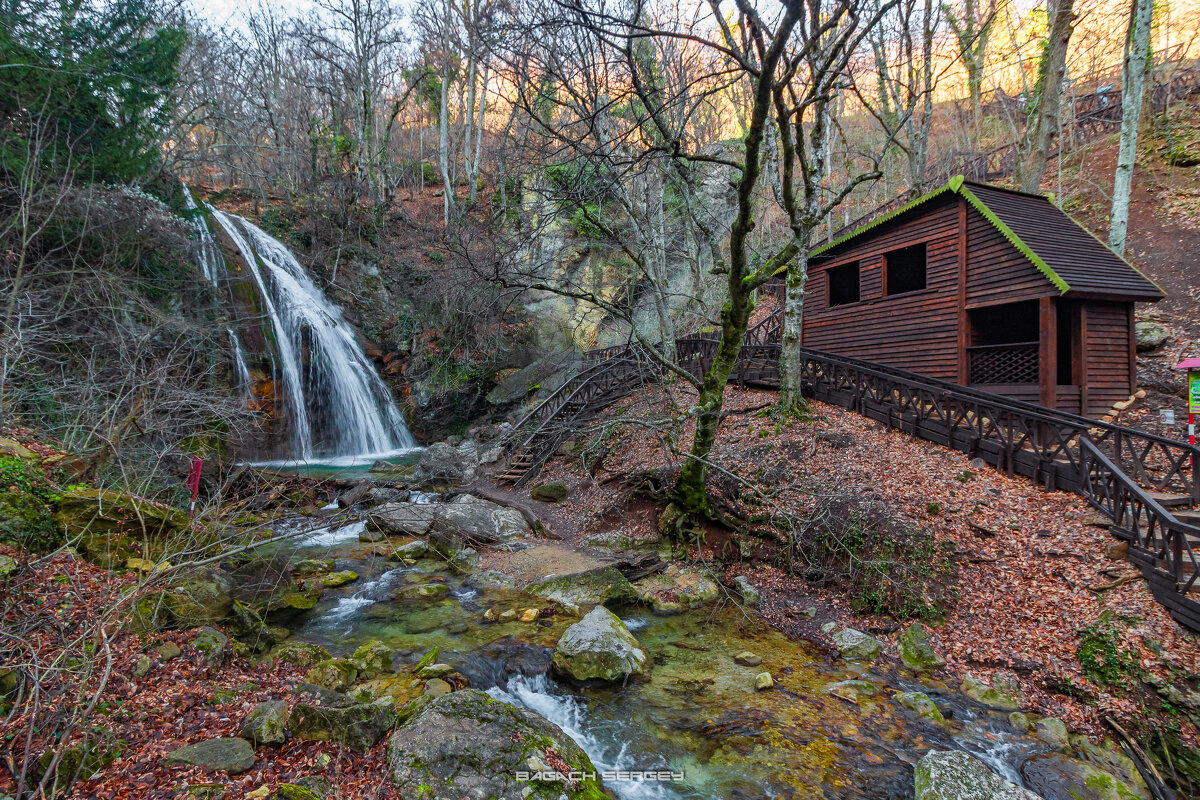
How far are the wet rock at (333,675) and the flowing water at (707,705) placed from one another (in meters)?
0.96

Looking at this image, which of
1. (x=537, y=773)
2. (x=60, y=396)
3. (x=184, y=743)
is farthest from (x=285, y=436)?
(x=537, y=773)

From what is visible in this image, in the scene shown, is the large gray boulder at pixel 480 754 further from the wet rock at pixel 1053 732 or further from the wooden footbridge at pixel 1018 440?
the wet rock at pixel 1053 732

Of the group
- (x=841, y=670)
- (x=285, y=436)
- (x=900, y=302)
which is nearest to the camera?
(x=841, y=670)

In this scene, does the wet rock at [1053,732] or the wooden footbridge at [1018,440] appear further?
the wooden footbridge at [1018,440]

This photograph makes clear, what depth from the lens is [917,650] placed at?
21.3 feet

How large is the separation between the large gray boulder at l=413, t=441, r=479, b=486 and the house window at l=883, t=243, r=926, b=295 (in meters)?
13.8

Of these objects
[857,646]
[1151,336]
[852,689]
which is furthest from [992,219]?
[852,689]

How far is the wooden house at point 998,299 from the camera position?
1120cm

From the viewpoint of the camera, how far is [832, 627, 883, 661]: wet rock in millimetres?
6589

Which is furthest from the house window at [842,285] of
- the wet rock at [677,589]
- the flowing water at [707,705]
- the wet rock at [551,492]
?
the flowing water at [707,705]

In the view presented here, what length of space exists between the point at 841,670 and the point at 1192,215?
922 inches

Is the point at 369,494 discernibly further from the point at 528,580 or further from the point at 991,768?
the point at 991,768

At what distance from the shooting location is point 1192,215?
17875 millimetres

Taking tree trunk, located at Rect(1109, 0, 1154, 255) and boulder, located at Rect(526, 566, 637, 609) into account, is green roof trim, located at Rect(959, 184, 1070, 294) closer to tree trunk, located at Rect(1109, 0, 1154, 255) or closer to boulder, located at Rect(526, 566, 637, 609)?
tree trunk, located at Rect(1109, 0, 1154, 255)
